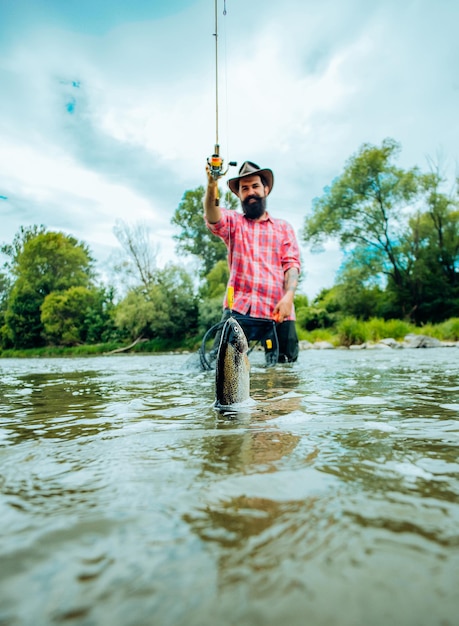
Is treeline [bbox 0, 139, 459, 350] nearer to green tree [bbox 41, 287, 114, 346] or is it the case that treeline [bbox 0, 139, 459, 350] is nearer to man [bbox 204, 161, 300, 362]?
green tree [bbox 41, 287, 114, 346]

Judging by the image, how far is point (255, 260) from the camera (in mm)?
5344

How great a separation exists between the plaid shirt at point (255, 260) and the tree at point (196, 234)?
3957 cm

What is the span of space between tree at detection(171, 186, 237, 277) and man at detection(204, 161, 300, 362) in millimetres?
39526

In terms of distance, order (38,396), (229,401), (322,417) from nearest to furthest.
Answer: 1. (322,417)
2. (229,401)
3. (38,396)

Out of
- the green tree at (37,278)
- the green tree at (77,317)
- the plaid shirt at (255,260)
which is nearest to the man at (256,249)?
the plaid shirt at (255,260)

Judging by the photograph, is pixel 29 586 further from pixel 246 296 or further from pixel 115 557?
pixel 246 296

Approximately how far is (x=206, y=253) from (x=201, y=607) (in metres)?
46.4

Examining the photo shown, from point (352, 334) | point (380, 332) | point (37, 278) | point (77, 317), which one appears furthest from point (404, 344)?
point (37, 278)

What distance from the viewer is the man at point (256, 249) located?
5219 millimetres

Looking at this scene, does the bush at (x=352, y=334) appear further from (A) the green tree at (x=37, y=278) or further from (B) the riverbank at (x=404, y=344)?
(A) the green tree at (x=37, y=278)

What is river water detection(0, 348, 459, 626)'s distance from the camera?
2.14ft

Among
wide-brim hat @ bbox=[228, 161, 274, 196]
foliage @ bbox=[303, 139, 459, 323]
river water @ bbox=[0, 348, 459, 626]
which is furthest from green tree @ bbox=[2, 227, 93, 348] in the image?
river water @ bbox=[0, 348, 459, 626]

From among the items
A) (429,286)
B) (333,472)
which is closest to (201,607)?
(333,472)

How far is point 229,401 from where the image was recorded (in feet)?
8.60
